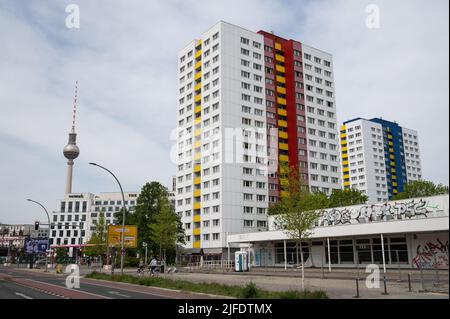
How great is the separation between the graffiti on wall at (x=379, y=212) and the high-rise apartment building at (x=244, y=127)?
21726mm

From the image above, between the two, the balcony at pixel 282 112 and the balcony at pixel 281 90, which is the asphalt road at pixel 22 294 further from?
Result: the balcony at pixel 281 90

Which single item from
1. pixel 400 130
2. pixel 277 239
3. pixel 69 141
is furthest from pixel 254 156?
pixel 69 141

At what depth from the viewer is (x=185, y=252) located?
7531cm

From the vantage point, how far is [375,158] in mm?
140625

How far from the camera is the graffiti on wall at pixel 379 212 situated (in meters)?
38.2

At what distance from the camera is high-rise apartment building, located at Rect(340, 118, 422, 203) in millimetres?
138500

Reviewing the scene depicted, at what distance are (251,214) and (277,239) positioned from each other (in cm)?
2381

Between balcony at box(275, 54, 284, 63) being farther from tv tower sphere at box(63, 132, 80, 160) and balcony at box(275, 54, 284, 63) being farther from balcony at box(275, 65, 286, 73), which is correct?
tv tower sphere at box(63, 132, 80, 160)

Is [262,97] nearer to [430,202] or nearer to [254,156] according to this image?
[254,156]

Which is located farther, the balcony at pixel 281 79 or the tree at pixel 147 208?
the balcony at pixel 281 79

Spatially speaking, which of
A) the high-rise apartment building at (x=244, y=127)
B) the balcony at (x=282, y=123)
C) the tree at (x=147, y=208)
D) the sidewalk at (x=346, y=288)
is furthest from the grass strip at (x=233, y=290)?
the balcony at (x=282, y=123)

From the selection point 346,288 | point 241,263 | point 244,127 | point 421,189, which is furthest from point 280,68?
point 346,288

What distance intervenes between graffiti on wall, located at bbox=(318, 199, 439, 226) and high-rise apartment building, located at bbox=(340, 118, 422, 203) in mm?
94600

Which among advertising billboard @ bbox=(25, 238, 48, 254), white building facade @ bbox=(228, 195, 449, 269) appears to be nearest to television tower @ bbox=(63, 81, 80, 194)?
advertising billboard @ bbox=(25, 238, 48, 254)
